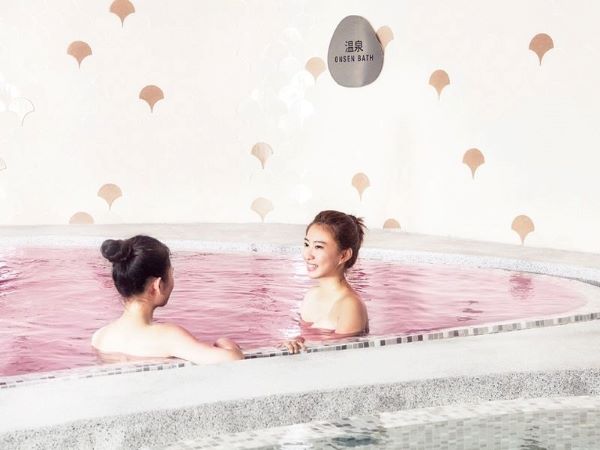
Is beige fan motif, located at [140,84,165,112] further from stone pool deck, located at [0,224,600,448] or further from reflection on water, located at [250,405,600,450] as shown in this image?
reflection on water, located at [250,405,600,450]

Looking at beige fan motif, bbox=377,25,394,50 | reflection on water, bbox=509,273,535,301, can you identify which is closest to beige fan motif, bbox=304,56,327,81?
beige fan motif, bbox=377,25,394,50

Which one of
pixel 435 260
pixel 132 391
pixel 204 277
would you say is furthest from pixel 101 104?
pixel 132 391

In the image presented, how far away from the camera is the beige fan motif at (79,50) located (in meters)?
7.00

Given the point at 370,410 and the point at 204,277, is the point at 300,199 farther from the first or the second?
the point at 370,410

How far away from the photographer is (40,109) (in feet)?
23.0

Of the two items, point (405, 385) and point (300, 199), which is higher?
point (300, 199)

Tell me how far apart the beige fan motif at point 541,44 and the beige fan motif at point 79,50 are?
130 inches

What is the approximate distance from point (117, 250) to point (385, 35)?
13.8 feet

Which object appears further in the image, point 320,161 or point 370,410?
point 320,161

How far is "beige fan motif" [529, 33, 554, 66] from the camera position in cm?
555

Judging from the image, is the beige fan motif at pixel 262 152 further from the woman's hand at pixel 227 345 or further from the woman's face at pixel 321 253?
the woman's hand at pixel 227 345

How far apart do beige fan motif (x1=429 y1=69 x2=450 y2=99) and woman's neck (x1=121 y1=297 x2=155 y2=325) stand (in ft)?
12.2

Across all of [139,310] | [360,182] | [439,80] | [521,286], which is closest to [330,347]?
[139,310]

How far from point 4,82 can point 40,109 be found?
327 mm
